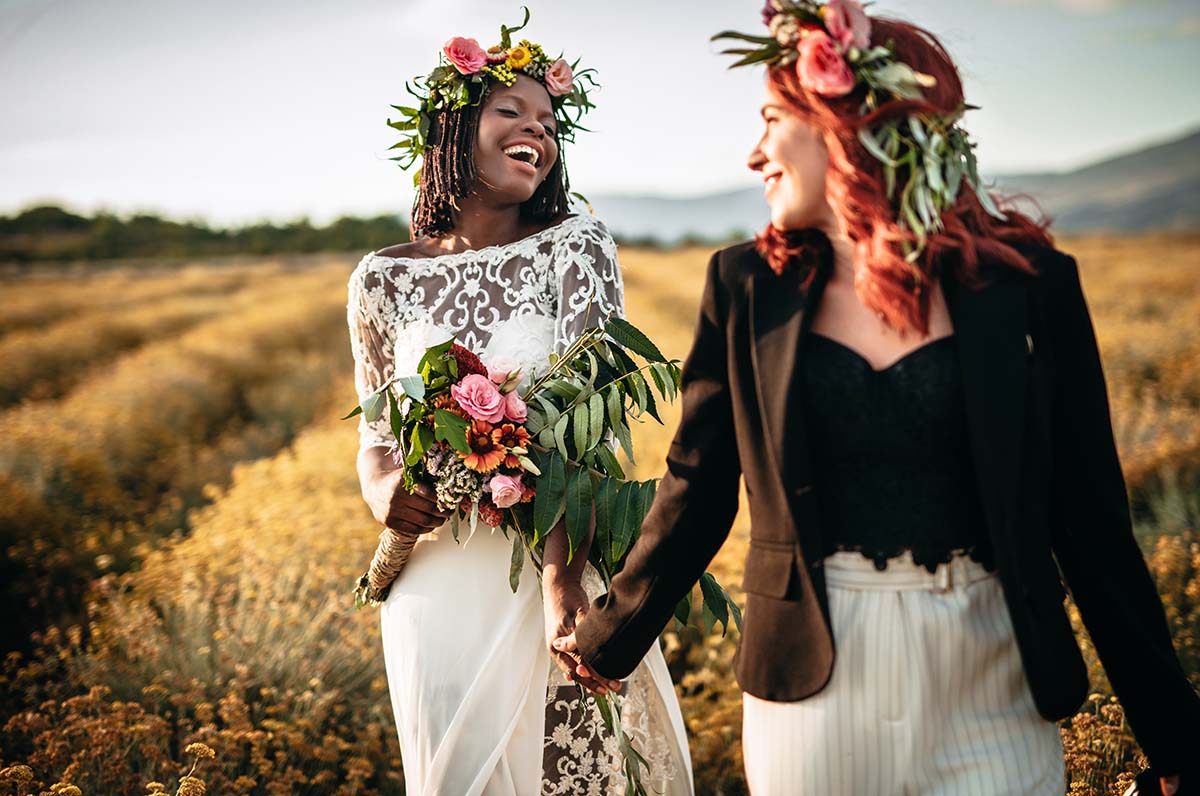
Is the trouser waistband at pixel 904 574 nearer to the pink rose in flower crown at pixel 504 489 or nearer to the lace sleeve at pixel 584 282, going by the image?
the pink rose in flower crown at pixel 504 489

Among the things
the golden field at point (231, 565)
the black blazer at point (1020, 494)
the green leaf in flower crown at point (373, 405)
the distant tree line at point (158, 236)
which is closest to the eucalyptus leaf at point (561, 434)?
the green leaf in flower crown at point (373, 405)

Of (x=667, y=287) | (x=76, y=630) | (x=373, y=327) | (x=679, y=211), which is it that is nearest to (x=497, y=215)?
(x=373, y=327)

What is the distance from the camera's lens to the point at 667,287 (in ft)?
62.1

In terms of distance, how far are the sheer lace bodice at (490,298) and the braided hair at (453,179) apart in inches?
4.8

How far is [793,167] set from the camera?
6.03 ft

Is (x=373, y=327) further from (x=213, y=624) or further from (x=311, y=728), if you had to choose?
(x=213, y=624)

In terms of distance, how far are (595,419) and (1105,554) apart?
1.25 metres

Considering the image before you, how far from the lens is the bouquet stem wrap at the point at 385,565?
113 inches

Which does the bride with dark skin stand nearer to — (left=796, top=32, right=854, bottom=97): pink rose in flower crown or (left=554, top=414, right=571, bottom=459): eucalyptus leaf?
(left=554, top=414, right=571, bottom=459): eucalyptus leaf

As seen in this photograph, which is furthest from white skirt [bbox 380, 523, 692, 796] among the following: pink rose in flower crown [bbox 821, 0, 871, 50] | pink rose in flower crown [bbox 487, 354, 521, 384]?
pink rose in flower crown [bbox 821, 0, 871, 50]

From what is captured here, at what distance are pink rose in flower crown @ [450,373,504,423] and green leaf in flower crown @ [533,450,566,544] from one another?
0.20 meters

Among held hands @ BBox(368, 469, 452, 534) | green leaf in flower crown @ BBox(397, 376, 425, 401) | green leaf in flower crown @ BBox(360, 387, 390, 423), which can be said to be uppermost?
green leaf in flower crown @ BBox(397, 376, 425, 401)

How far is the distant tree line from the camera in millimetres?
35031

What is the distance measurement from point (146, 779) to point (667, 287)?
15952mm
